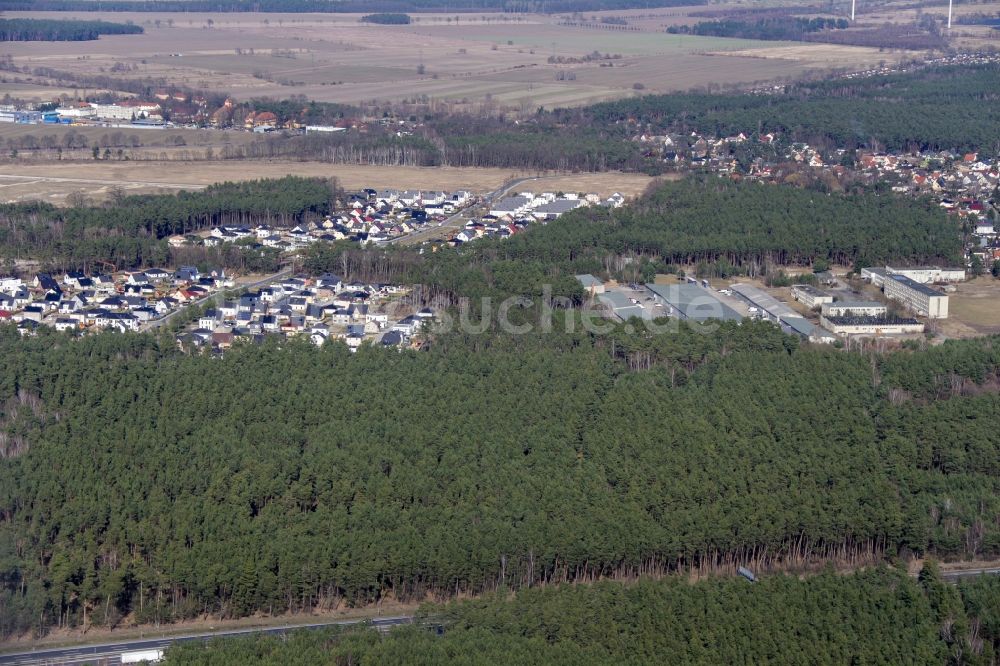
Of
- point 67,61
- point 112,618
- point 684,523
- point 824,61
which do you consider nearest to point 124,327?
point 112,618

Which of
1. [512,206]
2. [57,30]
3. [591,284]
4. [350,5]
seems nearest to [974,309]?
[591,284]

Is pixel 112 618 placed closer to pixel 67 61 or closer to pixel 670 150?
pixel 670 150

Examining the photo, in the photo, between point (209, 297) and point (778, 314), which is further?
point (209, 297)

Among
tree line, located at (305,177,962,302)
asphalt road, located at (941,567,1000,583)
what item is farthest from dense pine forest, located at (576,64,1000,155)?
asphalt road, located at (941,567,1000,583)

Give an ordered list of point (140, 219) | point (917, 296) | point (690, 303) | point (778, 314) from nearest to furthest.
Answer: point (778, 314) → point (690, 303) → point (917, 296) → point (140, 219)

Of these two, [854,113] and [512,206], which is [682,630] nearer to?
[512,206]

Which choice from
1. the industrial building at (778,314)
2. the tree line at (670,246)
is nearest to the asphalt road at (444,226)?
the tree line at (670,246)
